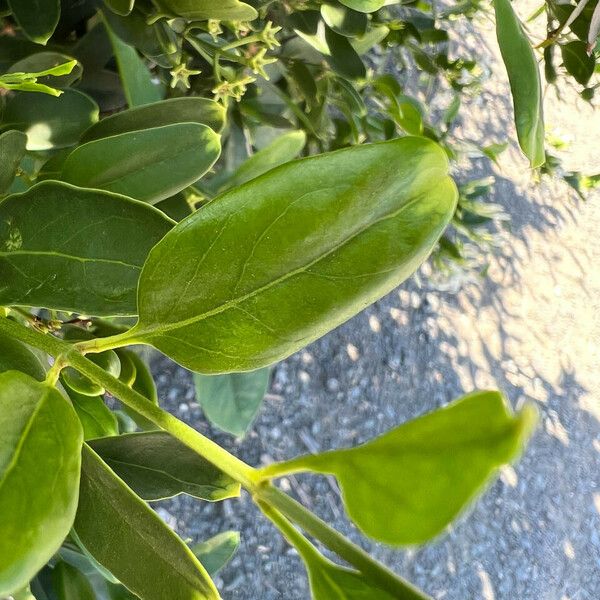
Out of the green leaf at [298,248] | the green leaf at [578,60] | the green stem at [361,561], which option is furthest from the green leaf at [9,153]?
the green leaf at [578,60]

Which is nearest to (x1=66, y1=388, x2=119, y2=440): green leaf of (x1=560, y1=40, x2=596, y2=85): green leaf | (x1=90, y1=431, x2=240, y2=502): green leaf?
(x1=90, y1=431, x2=240, y2=502): green leaf

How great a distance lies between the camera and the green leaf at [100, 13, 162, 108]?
0.51m

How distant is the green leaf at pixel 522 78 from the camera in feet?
1.36

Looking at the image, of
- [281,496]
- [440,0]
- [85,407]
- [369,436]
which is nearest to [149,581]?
[281,496]

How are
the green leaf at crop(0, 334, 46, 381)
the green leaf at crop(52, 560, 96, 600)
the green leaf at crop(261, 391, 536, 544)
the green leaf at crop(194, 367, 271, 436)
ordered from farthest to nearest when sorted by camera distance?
the green leaf at crop(194, 367, 271, 436)
the green leaf at crop(52, 560, 96, 600)
the green leaf at crop(0, 334, 46, 381)
the green leaf at crop(261, 391, 536, 544)

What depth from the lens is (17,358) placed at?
1.03 ft

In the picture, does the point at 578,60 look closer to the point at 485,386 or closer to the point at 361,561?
the point at 361,561

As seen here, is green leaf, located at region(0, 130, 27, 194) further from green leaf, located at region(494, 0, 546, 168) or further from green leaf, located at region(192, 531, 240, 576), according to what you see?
green leaf, located at region(192, 531, 240, 576)

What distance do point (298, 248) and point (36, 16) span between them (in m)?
0.31

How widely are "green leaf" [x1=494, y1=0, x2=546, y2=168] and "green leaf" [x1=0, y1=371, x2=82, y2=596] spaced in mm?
286

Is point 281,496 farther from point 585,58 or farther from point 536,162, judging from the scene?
point 585,58

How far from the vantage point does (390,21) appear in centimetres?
75

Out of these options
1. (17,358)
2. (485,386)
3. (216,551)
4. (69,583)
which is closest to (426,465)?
(17,358)

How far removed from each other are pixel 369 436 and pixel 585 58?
3.76ft
